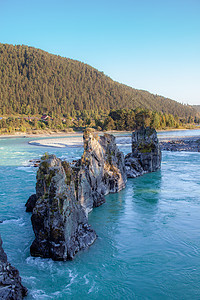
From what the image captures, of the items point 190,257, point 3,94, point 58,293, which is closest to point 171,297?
point 190,257

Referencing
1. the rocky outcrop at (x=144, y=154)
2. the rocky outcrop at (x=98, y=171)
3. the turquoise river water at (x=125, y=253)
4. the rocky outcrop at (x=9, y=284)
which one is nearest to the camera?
the rocky outcrop at (x=9, y=284)

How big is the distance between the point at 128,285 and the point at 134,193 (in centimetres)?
1111

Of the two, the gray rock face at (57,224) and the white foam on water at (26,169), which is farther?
the white foam on water at (26,169)

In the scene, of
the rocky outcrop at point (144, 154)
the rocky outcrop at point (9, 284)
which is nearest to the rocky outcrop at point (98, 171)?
the rocky outcrop at point (144, 154)

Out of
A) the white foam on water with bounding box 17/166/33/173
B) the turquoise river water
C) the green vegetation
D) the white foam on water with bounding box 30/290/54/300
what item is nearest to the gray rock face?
the turquoise river water

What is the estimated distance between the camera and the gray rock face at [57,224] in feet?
32.8

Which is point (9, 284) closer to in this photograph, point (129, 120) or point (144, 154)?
point (144, 154)

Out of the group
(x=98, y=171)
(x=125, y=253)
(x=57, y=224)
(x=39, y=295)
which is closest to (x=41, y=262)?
(x=57, y=224)

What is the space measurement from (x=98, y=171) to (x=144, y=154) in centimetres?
1071

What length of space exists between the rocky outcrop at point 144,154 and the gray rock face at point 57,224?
50.2 ft

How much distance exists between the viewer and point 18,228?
43.5 feet

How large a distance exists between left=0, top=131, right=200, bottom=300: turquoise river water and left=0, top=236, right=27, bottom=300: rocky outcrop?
2.21 ft

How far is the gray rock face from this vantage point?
9.99 m

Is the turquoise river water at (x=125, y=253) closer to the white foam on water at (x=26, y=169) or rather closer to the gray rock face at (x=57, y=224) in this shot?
the gray rock face at (x=57, y=224)
